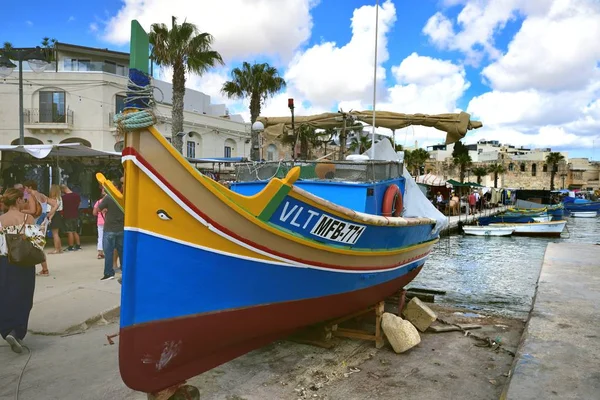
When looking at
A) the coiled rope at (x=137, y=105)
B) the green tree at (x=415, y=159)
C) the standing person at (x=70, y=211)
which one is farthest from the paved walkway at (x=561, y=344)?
the green tree at (x=415, y=159)

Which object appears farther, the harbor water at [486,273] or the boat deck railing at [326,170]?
the harbor water at [486,273]

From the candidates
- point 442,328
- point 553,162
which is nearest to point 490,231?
point 442,328

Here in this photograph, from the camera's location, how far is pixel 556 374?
369cm

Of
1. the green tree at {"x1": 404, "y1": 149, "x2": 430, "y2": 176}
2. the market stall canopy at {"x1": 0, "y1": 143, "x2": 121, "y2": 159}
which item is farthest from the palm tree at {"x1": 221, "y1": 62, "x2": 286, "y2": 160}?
the green tree at {"x1": 404, "y1": 149, "x2": 430, "y2": 176}

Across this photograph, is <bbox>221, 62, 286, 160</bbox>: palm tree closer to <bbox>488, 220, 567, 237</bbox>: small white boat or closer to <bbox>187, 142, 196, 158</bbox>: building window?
<bbox>187, 142, 196, 158</bbox>: building window

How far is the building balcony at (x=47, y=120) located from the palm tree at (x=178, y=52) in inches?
394

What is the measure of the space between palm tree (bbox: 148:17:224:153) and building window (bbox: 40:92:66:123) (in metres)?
10.4

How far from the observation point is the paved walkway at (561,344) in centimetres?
343

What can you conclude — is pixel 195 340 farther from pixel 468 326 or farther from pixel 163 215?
pixel 468 326

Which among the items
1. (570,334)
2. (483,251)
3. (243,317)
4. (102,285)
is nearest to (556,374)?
(570,334)

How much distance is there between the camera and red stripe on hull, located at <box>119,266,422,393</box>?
131 inches

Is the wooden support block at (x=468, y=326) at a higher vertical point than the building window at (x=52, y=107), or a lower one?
lower

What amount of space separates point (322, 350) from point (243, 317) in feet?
6.36

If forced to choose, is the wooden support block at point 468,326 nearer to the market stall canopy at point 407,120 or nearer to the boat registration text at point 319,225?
the boat registration text at point 319,225
